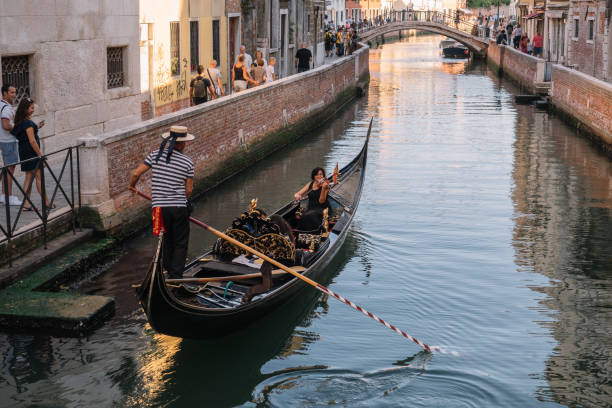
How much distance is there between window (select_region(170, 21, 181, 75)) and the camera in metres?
15.9

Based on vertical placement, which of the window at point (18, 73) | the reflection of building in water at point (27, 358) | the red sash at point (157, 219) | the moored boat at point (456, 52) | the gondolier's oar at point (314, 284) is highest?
the moored boat at point (456, 52)

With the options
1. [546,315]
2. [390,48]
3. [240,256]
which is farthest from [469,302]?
[390,48]

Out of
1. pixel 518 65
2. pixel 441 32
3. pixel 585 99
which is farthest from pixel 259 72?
pixel 441 32

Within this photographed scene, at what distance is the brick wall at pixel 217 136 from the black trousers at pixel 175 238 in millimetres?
2121

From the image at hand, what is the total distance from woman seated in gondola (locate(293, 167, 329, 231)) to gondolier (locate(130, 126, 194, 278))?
2.15m

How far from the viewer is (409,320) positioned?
7.43m

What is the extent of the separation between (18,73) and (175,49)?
18.2 feet

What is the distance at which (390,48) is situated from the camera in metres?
58.2

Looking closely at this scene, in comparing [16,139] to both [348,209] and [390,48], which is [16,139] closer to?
[348,209]

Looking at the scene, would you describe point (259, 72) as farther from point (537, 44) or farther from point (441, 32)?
point (441, 32)

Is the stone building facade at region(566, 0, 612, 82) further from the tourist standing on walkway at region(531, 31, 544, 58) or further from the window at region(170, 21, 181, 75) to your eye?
the window at region(170, 21, 181, 75)

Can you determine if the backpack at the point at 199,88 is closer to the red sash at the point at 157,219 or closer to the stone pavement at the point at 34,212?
the stone pavement at the point at 34,212

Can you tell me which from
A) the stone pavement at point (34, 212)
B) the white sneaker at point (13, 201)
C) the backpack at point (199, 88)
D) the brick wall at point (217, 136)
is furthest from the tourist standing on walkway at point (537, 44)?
the white sneaker at point (13, 201)

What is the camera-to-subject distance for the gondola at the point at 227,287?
5.88m
